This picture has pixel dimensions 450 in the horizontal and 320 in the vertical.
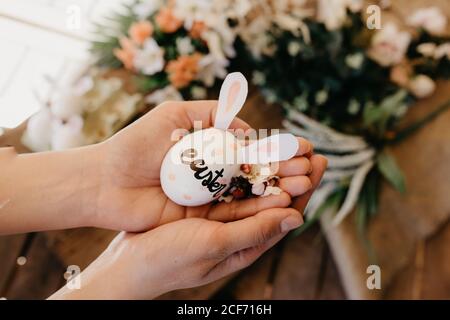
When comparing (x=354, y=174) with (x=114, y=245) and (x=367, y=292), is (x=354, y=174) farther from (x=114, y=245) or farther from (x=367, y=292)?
(x=114, y=245)

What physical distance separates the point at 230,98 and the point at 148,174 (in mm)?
173

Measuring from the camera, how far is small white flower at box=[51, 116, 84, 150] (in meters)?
0.77

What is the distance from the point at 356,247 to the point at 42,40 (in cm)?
79

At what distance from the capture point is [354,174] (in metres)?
0.92

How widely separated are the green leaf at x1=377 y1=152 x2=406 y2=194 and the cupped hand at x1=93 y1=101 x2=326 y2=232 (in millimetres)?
378

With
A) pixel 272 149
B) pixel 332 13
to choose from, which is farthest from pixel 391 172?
Answer: pixel 272 149

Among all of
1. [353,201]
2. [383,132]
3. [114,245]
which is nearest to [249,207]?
[114,245]

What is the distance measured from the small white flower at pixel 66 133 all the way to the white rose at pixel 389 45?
679 mm

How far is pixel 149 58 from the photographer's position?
87 cm

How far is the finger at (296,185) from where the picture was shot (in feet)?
1.86

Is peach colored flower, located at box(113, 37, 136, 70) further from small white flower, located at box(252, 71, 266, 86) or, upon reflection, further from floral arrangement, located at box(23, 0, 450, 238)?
small white flower, located at box(252, 71, 266, 86)

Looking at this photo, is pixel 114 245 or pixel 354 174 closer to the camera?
pixel 114 245

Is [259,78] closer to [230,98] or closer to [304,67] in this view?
[304,67]
